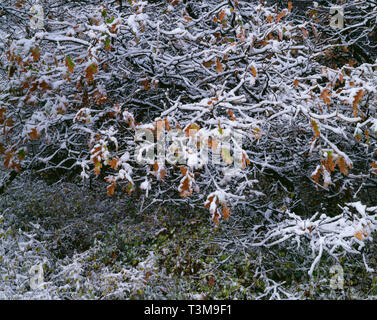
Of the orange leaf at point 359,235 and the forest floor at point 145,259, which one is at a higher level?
the orange leaf at point 359,235

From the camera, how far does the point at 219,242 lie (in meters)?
5.30

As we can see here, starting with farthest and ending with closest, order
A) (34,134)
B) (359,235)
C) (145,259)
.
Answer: (145,259), (34,134), (359,235)

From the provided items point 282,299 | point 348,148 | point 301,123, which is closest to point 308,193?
point 348,148

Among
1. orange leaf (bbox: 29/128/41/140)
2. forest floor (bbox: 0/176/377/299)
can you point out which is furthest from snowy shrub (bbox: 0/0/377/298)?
forest floor (bbox: 0/176/377/299)

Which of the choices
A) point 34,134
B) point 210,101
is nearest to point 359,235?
point 210,101

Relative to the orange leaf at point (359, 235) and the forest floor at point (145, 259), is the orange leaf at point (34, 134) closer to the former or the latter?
the forest floor at point (145, 259)

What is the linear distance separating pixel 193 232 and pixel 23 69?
147 inches

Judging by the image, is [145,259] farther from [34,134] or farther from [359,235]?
[359,235]

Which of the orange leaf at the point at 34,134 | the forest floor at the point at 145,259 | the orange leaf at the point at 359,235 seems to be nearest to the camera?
the orange leaf at the point at 359,235

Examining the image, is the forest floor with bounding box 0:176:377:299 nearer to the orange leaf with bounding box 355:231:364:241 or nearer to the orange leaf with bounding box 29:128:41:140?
the orange leaf with bounding box 355:231:364:241

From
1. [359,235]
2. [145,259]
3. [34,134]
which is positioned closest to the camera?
[359,235]

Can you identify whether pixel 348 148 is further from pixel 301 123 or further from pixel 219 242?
pixel 219 242

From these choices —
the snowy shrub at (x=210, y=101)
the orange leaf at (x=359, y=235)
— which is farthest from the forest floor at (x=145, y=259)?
the orange leaf at (x=359, y=235)

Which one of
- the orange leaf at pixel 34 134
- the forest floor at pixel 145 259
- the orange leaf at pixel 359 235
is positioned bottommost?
the forest floor at pixel 145 259
